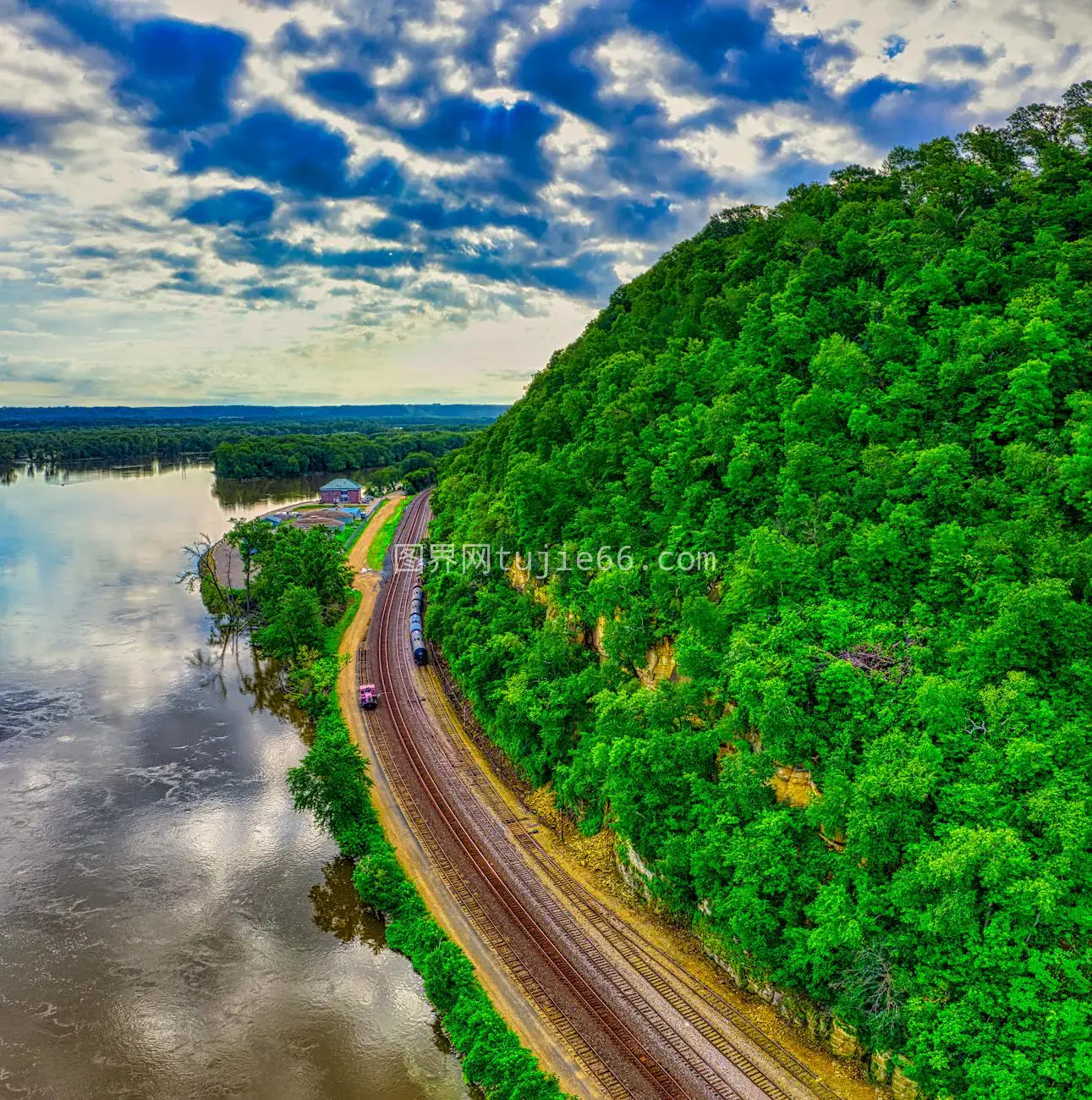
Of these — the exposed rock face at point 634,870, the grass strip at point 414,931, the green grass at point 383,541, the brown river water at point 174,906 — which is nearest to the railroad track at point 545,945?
the grass strip at point 414,931

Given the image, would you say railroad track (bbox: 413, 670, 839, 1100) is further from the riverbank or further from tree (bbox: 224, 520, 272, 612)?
tree (bbox: 224, 520, 272, 612)

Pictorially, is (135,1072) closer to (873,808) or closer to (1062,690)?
(873,808)

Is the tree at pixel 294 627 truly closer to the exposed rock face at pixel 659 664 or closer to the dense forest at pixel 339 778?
the dense forest at pixel 339 778

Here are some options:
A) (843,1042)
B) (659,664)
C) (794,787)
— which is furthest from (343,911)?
(843,1042)

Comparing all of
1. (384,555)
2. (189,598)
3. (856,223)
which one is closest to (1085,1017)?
(856,223)

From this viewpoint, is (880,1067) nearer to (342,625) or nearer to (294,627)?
(294,627)

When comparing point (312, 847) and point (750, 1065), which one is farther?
point (312, 847)
